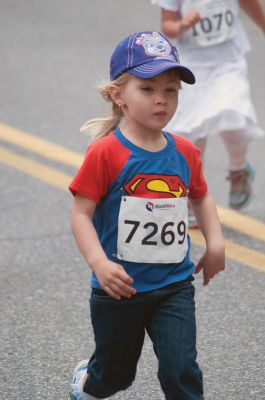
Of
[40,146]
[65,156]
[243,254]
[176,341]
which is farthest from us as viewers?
[40,146]

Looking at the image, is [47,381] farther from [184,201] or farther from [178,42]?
[178,42]

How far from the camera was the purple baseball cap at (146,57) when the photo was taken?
138 inches

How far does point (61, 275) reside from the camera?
18.1 feet

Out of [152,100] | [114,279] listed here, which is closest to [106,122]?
[152,100]

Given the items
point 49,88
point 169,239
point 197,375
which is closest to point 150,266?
point 169,239

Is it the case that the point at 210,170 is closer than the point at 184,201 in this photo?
No

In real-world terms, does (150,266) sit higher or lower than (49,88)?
higher

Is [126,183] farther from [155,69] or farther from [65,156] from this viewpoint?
[65,156]

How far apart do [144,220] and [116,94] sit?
1.34ft

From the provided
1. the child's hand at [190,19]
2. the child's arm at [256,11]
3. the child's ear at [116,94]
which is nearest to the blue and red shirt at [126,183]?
the child's ear at [116,94]

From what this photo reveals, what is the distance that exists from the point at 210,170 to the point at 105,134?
150 inches

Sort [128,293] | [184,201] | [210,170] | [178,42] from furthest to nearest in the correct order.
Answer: [210,170] → [178,42] → [184,201] → [128,293]

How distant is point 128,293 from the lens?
132 inches

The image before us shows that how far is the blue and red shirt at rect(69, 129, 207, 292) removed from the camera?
11.5ft
